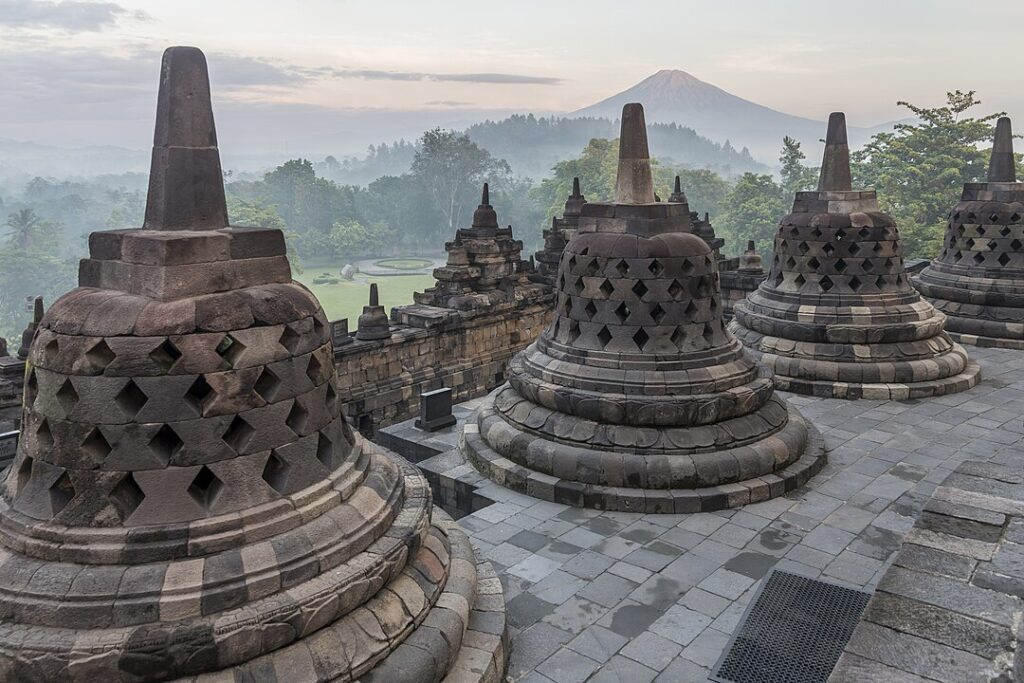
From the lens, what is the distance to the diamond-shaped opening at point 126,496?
12.0 ft

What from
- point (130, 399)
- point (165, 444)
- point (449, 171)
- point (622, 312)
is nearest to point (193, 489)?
point (165, 444)

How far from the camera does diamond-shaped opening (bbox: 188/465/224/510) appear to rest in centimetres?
378

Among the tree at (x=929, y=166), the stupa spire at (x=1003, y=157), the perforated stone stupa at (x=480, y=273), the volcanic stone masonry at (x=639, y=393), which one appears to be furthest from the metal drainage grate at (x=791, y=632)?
the tree at (x=929, y=166)

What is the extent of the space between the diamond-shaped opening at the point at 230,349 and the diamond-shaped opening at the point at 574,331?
4.74m

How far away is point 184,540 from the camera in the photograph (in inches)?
144

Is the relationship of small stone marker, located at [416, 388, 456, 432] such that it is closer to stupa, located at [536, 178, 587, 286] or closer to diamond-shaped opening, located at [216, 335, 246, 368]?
diamond-shaped opening, located at [216, 335, 246, 368]

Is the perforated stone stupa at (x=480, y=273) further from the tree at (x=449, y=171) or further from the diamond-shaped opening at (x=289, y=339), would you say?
the tree at (x=449, y=171)

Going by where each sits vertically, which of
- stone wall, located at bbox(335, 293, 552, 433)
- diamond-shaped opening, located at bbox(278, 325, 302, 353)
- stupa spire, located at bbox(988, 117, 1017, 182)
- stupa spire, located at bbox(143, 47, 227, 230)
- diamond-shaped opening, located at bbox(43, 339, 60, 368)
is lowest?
stone wall, located at bbox(335, 293, 552, 433)

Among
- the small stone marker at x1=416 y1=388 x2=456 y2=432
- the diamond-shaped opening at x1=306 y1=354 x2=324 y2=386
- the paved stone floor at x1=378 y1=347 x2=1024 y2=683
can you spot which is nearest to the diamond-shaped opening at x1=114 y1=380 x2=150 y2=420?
the diamond-shaped opening at x1=306 y1=354 x2=324 y2=386

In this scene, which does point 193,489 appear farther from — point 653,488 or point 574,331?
point 574,331

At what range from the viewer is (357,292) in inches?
2621

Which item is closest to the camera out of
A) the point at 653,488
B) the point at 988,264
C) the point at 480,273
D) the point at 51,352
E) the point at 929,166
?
the point at 51,352

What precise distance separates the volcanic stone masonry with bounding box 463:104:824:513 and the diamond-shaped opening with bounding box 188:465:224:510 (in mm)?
3943

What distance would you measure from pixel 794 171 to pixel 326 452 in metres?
61.3
